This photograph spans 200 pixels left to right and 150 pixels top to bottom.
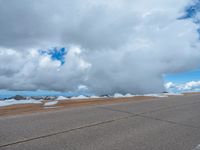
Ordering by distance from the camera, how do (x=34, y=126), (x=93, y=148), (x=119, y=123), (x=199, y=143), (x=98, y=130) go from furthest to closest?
(x=119, y=123)
(x=34, y=126)
(x=98, y=130)
(x=199, y=143)
(x=93, y=148)

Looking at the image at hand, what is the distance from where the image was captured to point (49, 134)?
6.33m

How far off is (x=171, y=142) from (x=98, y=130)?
234 centimetres

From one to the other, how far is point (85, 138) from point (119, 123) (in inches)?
96.9

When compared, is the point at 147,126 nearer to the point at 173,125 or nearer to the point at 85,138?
the point at 173,125

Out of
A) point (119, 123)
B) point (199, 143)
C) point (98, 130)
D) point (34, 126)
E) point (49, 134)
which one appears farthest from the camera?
point (119, 123)

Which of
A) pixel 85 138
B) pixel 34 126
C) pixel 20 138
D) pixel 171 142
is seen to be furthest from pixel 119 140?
pixel 34 126

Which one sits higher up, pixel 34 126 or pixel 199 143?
pixel 34 126

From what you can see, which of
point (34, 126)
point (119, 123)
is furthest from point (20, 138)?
point (119, 123)

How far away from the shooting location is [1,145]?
5.29 m

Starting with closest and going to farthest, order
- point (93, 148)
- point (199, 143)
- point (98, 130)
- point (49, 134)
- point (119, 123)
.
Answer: point (93, 148) → point (199, 143) → point (49, 134) → point (98, 130) → point (119, 123)

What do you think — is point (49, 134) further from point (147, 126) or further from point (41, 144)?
point (147, 126)

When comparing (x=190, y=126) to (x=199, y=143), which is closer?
(x=199, y=143)

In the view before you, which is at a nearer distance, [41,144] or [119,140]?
[41,144]

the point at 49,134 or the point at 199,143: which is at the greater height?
the point at 49,134
